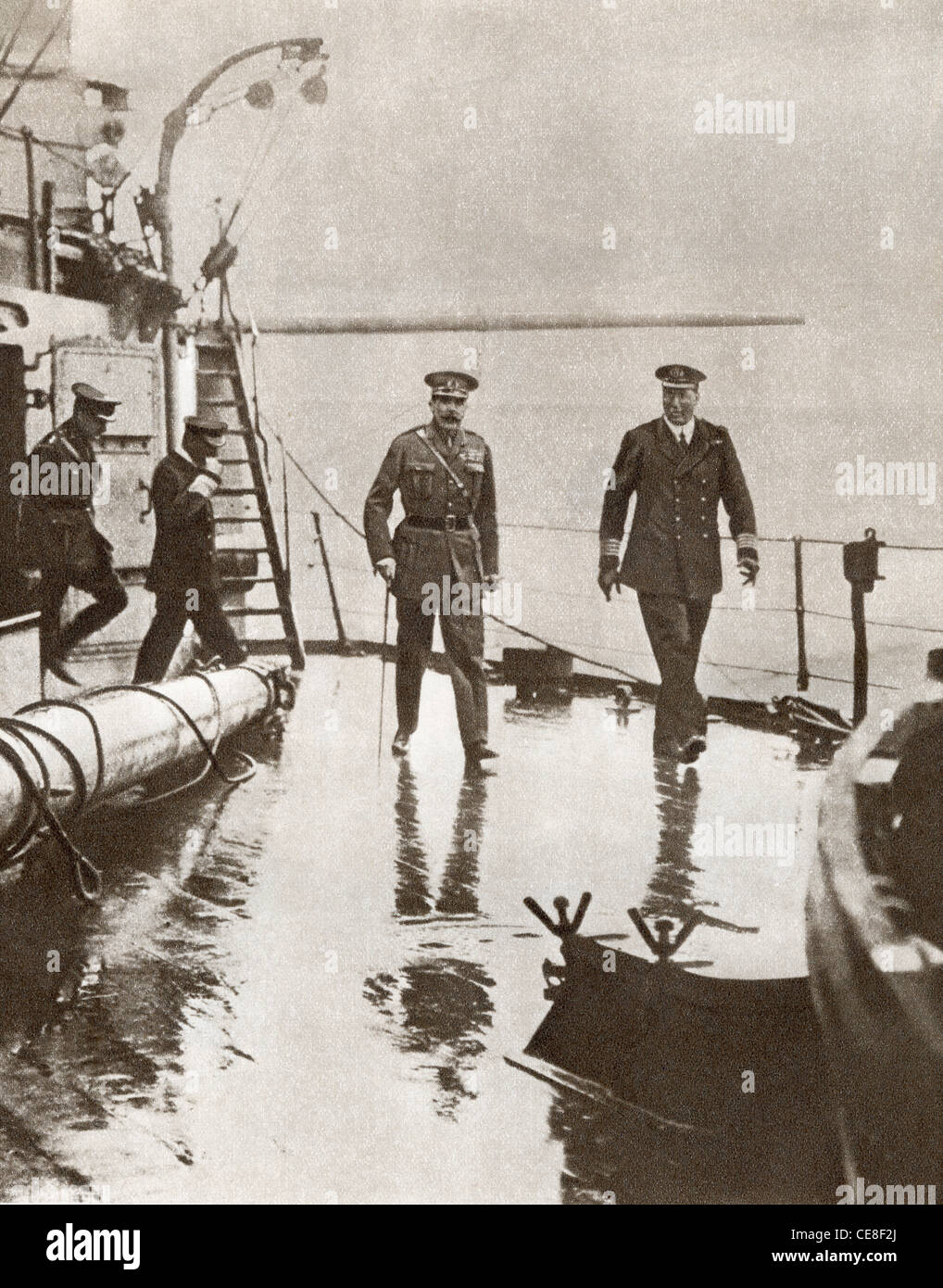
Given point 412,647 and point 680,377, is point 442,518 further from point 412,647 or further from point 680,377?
point 680,377

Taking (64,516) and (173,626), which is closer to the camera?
(64,516)

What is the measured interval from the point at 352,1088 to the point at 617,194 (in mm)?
2599

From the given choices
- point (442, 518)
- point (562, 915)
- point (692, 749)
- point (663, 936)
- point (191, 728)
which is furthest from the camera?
point (191, 728)

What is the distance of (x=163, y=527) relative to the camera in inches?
229

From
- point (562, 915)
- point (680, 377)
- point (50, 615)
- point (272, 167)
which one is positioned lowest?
point (562, 915)

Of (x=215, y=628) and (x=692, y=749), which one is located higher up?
(x=215, y=628)

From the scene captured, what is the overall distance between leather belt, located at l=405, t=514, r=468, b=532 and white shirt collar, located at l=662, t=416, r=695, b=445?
93 centimetres

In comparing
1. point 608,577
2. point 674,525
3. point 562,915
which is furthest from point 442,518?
point 562,915

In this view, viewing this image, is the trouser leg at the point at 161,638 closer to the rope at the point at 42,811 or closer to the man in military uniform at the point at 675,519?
the rope at the point at 42,811

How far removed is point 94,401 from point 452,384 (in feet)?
6.84

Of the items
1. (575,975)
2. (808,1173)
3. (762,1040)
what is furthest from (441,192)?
(808,1173)

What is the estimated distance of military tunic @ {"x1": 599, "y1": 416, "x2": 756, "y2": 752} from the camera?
13.1 feet

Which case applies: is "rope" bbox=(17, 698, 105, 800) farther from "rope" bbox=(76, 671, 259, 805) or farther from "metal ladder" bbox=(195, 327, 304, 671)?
"metal ladder" bbox=(195, 327, 304, 671)

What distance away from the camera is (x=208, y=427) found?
5.61 m
